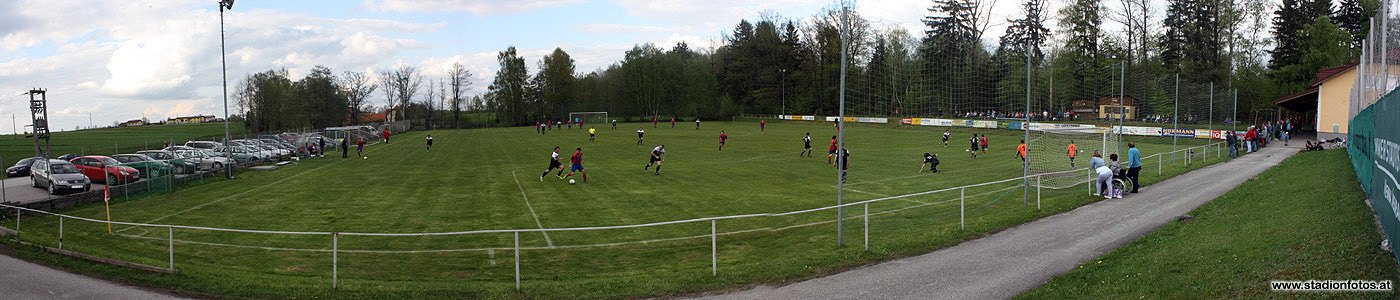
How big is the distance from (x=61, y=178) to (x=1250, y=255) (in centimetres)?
3204

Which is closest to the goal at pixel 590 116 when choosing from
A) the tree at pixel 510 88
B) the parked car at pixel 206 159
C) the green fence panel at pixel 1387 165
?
the tree at pixel 510 88

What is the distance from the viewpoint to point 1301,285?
7.01 meters

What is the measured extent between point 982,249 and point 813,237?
3.75 m

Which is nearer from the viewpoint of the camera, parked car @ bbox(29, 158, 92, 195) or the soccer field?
the soccer field

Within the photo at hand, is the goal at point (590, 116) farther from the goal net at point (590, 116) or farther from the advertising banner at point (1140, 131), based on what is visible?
the advertising banner at point (1140, 131)

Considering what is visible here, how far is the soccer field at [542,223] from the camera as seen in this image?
11.8 metres

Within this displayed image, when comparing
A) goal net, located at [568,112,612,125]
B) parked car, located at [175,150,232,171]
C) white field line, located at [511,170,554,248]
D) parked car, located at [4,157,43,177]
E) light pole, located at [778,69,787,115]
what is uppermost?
light pole, located at [778,69,787,115]

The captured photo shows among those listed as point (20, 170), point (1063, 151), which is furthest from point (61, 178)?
point (1063, 151)

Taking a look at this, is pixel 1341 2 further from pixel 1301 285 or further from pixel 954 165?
pixel 1301 285

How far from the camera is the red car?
1057 inches

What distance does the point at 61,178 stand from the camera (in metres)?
25.2

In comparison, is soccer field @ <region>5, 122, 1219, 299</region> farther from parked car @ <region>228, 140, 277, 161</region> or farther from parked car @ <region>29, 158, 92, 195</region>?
parked car @ <region>228, 140, 277, 161</region>
